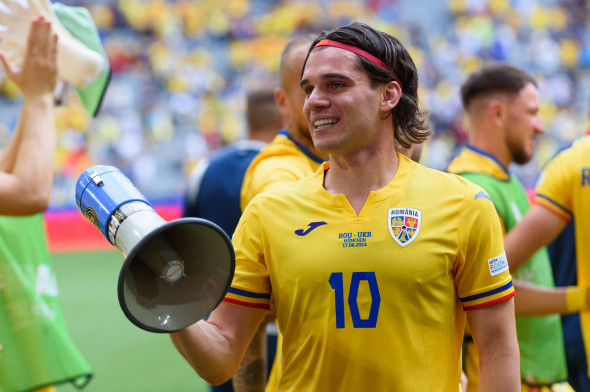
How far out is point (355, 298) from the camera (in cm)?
206

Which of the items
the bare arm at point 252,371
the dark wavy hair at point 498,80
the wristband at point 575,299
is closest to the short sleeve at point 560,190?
the wristband at point 575,299

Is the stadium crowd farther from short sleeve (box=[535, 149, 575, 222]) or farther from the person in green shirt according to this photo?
short sleeve (box=[535, 149, 575, 222])

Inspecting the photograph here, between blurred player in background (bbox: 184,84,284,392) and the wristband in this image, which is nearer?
the wristband

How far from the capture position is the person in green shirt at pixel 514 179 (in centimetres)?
330

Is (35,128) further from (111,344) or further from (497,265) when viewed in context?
(111,344)

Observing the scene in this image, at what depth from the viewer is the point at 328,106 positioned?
2166 mm

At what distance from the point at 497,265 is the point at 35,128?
1.75 meters

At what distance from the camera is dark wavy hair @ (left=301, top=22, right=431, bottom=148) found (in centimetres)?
218

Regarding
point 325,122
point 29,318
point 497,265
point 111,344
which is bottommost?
point 111,344

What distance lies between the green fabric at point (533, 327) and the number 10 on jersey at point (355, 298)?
158 cm

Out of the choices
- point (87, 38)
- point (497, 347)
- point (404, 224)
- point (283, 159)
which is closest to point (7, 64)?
point (87, 38)

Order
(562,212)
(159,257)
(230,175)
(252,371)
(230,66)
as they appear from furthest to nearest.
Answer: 1. (230,66)
2. (230,175)
3. (252,371)
4. (562,212)
5. (159,257)

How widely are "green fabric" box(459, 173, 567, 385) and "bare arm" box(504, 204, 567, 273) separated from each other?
18 centimetres

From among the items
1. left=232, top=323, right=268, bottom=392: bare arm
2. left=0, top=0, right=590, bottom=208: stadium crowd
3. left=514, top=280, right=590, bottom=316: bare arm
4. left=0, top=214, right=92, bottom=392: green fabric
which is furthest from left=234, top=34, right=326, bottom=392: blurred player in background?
left=0, top=0, right=590, bottom=208: stadium crowd
